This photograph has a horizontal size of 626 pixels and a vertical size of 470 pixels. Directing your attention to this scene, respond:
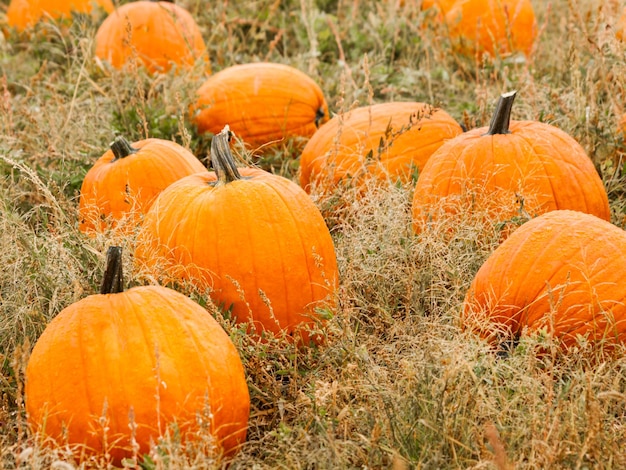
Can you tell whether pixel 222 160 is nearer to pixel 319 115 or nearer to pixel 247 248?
pixel 247 248

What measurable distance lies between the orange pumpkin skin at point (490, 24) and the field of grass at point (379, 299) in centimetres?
20

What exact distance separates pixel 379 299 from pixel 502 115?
A: 1.02 metres

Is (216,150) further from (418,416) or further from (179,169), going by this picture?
(418,416)

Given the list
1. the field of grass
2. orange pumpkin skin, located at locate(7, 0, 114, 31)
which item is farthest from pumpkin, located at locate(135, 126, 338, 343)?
orange pumpkin skin, located at locate(7, 0, 114, 31)

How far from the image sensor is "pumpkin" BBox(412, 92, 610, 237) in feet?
12.9

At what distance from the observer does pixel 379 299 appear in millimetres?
3688

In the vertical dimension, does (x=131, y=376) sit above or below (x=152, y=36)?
below

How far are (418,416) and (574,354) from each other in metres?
0.60

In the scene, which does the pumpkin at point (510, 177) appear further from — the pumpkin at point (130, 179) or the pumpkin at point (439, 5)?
the pumpkin at point (439, 5)

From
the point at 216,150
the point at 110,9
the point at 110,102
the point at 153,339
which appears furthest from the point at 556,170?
the point at 110,9

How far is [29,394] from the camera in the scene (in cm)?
279

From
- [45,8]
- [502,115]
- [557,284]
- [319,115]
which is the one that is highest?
[45,8]

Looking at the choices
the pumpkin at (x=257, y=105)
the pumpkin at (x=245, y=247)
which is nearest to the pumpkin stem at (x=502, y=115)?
the pumpkin at (x=245, y=247)

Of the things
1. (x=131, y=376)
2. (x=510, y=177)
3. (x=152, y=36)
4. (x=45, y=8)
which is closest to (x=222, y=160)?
(x=131, y=376)
